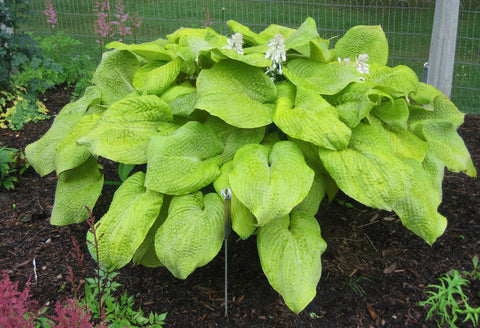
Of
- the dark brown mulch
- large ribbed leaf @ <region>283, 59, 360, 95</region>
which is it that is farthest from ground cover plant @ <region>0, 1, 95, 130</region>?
large ribbed leaf @ <region>283, 59, 360, 95</region>

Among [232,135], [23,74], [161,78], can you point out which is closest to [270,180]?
[232,135]

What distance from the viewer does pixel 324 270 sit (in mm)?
2414

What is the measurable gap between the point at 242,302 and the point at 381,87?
3.93ft

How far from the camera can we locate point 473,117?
416 centimetres

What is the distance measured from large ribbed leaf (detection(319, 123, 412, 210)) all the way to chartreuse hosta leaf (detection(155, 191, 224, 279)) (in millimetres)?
506

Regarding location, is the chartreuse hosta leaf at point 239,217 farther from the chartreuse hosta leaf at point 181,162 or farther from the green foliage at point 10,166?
the green foliage at point 10,166

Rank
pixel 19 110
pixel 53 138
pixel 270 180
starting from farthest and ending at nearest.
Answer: pixel 19 110 < pixel 53 138 < pixel 270 180

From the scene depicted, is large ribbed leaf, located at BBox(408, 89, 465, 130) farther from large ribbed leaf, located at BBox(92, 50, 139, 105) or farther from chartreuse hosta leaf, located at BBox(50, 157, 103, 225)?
chartreuse hosta leaf, located at BBox(50, 157, 103, 225)

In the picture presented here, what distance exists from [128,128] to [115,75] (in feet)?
2.22

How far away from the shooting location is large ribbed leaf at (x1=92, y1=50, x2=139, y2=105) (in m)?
2.77

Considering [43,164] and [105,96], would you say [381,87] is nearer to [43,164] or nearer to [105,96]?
[105,96]

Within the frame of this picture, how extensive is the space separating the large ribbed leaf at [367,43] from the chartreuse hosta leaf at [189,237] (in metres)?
1.31

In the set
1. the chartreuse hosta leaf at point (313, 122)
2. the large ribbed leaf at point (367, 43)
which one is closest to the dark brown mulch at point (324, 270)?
the chartreuse hosta leaf at point (313, 122)

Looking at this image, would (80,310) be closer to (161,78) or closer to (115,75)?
(161,78)
